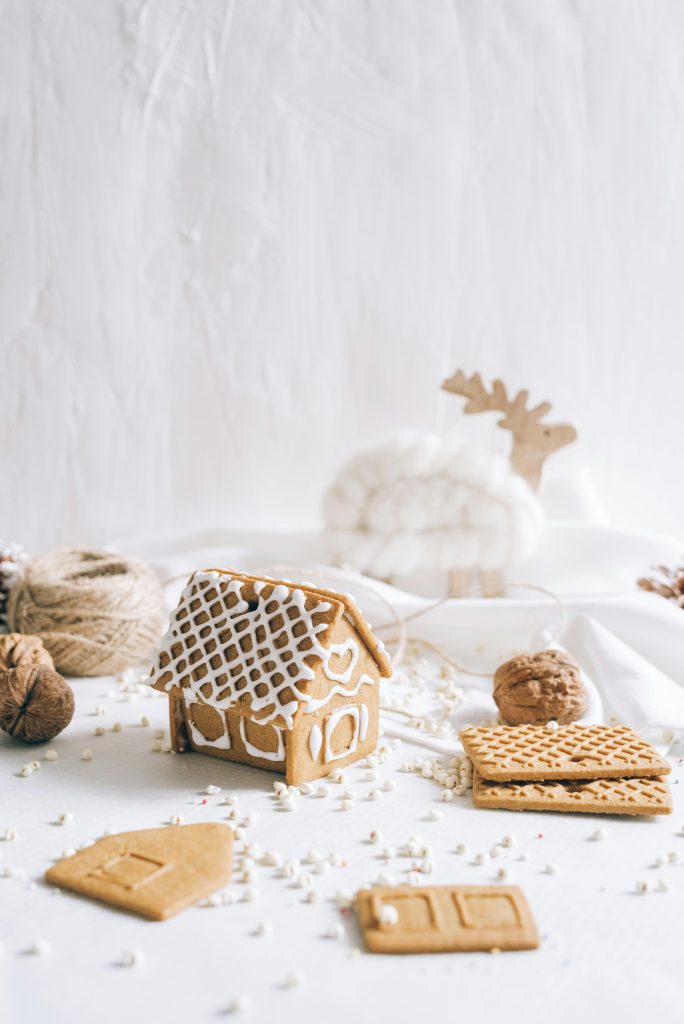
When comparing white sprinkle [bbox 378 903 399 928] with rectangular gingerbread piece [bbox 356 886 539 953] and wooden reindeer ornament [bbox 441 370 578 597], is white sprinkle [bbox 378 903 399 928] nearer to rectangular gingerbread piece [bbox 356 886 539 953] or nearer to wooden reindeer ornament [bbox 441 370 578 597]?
rectangular gingerbread piece [bbox 356 886 539 953]

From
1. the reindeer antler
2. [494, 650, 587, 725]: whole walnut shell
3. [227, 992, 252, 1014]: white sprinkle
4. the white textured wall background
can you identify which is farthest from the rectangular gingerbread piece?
the white textured wall background

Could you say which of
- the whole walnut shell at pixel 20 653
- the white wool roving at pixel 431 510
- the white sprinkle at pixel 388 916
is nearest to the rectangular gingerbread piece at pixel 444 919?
the white sprinkle at pixel 388 916

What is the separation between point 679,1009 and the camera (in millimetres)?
786

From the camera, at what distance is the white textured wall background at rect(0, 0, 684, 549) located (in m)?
1.97

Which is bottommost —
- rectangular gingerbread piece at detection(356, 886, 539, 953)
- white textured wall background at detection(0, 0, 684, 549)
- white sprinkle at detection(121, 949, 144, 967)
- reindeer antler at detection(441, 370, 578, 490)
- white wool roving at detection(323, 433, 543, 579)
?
white sprinkle at detection(121, 949, 144, 967)

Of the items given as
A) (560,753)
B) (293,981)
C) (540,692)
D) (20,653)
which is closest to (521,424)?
(540,692)

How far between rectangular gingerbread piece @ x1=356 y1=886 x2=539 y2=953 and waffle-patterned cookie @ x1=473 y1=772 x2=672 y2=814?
7.7 inches

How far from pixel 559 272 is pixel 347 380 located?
47 centimetres

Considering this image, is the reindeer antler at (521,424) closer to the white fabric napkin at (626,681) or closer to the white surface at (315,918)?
the white fabric napkin at (626,681)

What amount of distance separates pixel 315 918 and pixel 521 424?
46.3 inches

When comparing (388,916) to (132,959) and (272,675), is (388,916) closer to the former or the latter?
(132,959)

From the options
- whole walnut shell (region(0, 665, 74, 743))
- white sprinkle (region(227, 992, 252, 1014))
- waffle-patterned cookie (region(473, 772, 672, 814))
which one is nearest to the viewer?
white sprinkle (region(227, 992, 252, 1014))

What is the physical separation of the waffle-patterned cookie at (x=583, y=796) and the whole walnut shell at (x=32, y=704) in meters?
0.52

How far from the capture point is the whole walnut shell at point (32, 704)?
128cm
